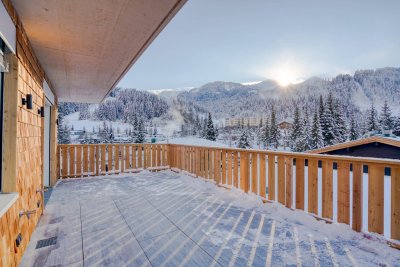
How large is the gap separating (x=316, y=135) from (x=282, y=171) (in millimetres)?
26030

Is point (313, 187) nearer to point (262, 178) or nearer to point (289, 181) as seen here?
point (289, 181)

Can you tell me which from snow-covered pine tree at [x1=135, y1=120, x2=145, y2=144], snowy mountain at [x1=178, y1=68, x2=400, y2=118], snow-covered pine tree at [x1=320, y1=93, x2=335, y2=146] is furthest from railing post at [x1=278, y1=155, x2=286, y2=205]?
snowy mountain at [x1=178, y1=68, x2=400, y2=118]

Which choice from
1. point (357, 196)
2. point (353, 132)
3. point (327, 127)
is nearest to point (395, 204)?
point (357, 196)

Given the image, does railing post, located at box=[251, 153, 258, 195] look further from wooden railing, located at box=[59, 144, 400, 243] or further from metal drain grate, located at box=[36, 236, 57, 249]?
metal drain grate, located at box=[36, 236, 57, 249]

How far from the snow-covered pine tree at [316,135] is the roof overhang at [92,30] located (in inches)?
1057

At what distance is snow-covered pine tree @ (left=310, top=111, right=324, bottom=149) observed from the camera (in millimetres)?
25984

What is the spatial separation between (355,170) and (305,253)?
46.1 inches

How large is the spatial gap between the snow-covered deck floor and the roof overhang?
232cm

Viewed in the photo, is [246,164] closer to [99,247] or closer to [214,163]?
[214,163]

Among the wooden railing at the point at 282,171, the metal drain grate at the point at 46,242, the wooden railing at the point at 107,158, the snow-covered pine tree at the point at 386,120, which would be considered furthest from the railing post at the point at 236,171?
the snow-covered pine tree at the point at 386,120

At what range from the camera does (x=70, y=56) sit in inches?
127

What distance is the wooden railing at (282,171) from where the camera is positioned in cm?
240

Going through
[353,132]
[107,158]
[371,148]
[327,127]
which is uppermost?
[327,127]

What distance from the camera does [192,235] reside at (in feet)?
8.28
